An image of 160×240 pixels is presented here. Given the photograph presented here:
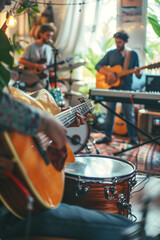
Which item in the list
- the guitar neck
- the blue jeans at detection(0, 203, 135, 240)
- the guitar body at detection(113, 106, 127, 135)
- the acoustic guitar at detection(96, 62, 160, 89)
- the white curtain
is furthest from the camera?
the white curtain

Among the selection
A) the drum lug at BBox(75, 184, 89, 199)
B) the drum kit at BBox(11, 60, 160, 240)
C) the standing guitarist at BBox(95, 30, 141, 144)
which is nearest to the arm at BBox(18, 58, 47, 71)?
the standing guitarist at BBox(95, 30, 141, 144)

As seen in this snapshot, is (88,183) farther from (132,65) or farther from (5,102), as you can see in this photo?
(132,65)

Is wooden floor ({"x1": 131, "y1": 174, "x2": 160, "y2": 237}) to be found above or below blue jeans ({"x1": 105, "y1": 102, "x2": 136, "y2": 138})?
below

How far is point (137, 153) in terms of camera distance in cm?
346

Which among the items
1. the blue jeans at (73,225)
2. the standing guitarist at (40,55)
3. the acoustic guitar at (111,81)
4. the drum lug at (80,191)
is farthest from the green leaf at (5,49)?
the standing guitarist at (40,55)

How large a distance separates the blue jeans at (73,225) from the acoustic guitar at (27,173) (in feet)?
0.15

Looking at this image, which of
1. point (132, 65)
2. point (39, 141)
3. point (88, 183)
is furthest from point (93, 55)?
point (39, 141)

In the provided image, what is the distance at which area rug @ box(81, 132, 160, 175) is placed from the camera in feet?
10.8

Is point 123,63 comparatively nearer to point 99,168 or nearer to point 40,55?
point 40,55

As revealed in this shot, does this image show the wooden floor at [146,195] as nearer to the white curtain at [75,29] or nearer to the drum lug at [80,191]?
the drum lug at [80,191]

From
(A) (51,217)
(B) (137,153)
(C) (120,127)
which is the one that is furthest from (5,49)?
(C) (120,127)

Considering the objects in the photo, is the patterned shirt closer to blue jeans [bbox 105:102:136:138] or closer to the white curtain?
blue jeans [bbox 105:102:136:138]

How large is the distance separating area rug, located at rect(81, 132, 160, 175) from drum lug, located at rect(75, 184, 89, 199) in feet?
5.20

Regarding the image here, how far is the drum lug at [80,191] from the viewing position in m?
1.63
